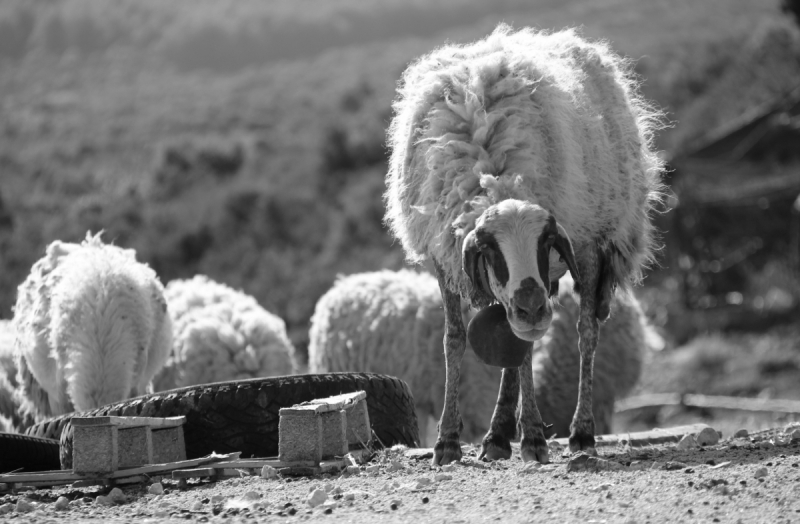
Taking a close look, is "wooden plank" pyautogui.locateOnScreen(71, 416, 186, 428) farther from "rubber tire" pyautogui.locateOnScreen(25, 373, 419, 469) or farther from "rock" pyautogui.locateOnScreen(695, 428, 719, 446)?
"rock" pyautogui.locateOnScreen(695, 428, 719, 446)

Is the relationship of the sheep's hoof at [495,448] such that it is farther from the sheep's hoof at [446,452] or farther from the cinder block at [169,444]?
the cinder block at [169,444]

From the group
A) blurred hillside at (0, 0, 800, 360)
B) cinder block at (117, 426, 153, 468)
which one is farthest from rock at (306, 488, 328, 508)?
blurred hillside at (0, 0, 800, 360)

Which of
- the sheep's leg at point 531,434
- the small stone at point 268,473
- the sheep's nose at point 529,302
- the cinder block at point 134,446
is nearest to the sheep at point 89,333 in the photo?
the cinder block at point 134,446

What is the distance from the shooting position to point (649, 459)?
541 cm

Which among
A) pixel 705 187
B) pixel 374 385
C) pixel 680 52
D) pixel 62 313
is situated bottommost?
pixel 374 385

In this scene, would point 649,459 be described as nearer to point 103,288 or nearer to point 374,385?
point 374,385

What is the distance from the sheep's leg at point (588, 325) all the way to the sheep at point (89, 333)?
3569 millimetres

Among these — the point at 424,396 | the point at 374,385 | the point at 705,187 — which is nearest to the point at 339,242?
the point at 705,187

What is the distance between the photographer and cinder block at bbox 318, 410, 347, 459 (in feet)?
17.8

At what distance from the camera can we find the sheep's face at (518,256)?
4891 mm

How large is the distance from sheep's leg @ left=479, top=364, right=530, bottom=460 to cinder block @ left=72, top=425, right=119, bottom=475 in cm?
202

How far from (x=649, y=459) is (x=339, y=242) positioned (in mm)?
22765

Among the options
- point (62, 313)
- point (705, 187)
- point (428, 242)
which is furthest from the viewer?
point (705, 187)

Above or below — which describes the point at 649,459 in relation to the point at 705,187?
below
